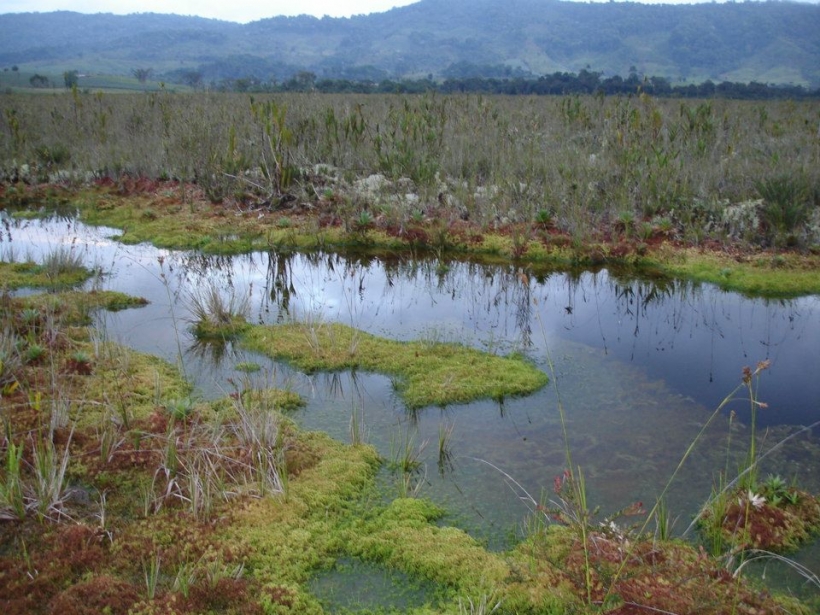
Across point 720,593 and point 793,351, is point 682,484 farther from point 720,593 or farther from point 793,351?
point 793,351

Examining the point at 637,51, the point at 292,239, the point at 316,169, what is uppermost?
the point at 637,51

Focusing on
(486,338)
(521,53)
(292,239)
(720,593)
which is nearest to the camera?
(720,593)

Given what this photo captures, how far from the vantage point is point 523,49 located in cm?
15625

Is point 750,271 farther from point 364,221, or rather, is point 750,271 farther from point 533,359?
point 364,221

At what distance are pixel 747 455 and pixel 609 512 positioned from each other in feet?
4.30

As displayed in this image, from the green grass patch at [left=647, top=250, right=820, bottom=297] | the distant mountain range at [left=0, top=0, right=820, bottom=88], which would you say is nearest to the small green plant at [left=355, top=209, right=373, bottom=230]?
the green grass patch at [left=647, top=250, right=820, bottom=297]

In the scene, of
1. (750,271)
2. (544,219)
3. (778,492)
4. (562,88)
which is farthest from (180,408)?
(562,88)

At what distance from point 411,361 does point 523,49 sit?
162 metres

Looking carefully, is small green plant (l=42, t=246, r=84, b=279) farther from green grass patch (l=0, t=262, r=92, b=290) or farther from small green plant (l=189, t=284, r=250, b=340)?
small green plant (l=189, t=284, r=250, b=340)

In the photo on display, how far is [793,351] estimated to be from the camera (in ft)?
23.4

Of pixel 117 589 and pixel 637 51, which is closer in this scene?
pixel 117 589

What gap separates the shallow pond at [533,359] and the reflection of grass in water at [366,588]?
0.63 metres

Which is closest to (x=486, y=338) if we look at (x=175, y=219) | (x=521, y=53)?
(x=175, y=219)

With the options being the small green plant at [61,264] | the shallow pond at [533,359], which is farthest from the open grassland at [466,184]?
the small green plant at [61,264]
